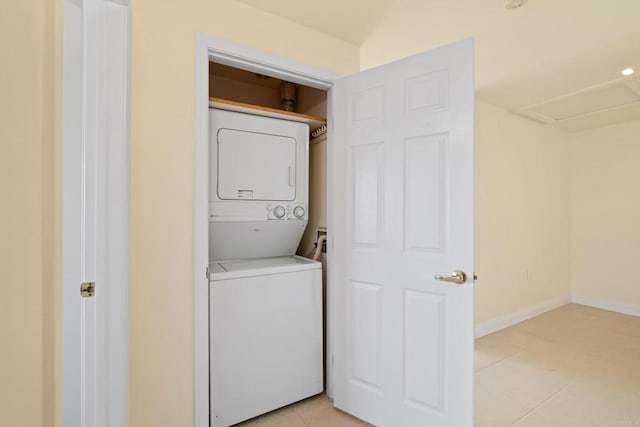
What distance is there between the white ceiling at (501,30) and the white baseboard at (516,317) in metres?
2.38

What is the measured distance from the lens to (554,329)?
3.35 meters

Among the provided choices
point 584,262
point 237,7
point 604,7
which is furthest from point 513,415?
point 584,262

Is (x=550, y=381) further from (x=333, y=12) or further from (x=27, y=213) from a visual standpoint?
(x=27, y=213)

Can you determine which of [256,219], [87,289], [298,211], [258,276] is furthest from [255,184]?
[87,289]

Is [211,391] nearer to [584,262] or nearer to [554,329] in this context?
[554,329]

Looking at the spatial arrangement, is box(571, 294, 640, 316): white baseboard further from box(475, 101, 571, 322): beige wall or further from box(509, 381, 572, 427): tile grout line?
box(509, 381, 572, 427): tile grout line

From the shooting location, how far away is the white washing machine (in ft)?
5.73

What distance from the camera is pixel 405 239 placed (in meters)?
1.67

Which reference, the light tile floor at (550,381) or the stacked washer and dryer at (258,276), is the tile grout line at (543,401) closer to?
the light tile floor at (550,381)

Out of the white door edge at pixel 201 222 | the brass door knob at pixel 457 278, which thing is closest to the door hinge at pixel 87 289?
the white door edge at pixel 201 222

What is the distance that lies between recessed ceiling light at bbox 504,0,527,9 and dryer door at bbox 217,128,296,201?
1.43 meters

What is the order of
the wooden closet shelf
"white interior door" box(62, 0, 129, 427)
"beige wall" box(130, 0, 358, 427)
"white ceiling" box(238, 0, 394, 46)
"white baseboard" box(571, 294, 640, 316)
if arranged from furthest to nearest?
"white baseboard" box(571, 294, 640, 316) < the wooden closet shelf < "white ceiling" box(238, 0, 394, 46) < "beige wall" box(130, 0, 358, 427) < "white interior door" box(62, 0, 129, 427)

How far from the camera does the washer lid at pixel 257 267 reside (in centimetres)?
179

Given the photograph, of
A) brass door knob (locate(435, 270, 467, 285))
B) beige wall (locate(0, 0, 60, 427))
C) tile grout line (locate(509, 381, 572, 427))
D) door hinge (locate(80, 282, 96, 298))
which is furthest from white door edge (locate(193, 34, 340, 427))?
tile grout line (locate(509, 381, 572, 427))
